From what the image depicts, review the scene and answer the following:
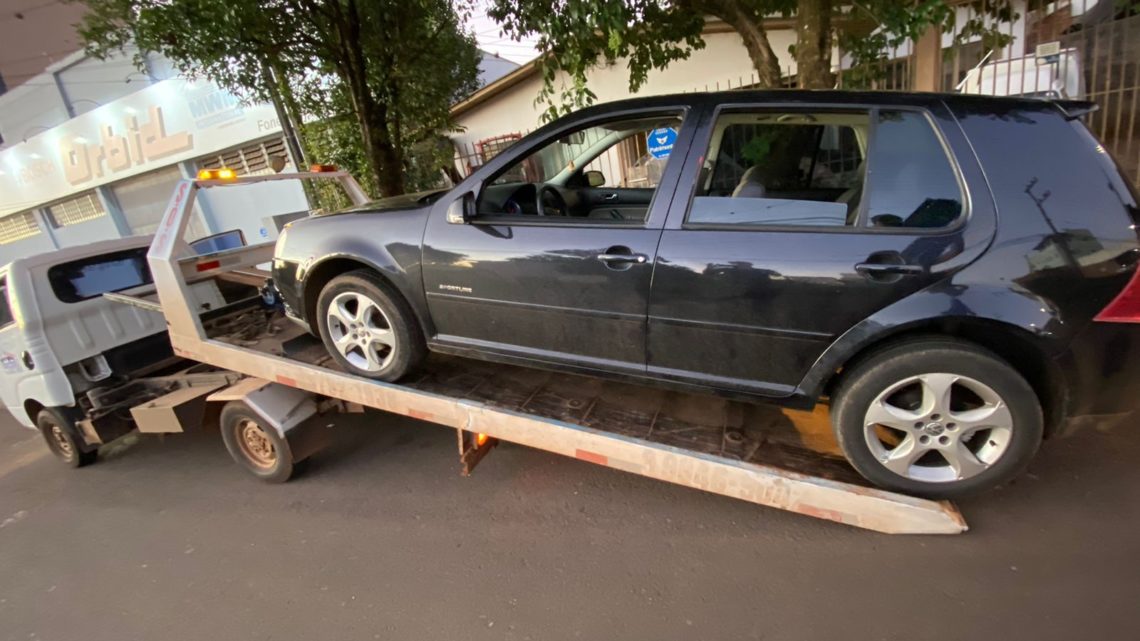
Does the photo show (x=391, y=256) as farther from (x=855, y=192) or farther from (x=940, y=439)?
(x=940, y=439)

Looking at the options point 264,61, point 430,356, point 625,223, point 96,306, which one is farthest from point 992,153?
point 264,61

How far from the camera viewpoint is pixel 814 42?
391 centimetres

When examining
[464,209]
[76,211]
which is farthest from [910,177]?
[76,211]

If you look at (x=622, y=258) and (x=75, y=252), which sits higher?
(x=75, y=252)

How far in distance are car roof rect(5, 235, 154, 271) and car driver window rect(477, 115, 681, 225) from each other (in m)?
3.39

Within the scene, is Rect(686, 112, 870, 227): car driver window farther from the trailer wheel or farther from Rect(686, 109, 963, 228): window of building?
the trailer wheel

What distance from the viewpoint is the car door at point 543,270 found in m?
2.43

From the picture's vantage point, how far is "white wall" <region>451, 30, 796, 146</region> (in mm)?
7855

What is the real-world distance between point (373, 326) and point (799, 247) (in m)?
2.33

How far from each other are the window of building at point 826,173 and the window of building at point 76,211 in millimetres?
20229

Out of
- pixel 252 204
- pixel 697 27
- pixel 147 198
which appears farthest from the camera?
pixel 147 198

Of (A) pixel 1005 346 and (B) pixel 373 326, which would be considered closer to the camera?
(A) pixel 1005 346

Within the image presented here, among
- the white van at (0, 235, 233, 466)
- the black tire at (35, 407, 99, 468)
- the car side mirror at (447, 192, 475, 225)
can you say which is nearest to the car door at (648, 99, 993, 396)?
the car side mirror at (447, 192, 475, 225)

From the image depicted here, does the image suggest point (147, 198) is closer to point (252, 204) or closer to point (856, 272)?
point (252, 204)
